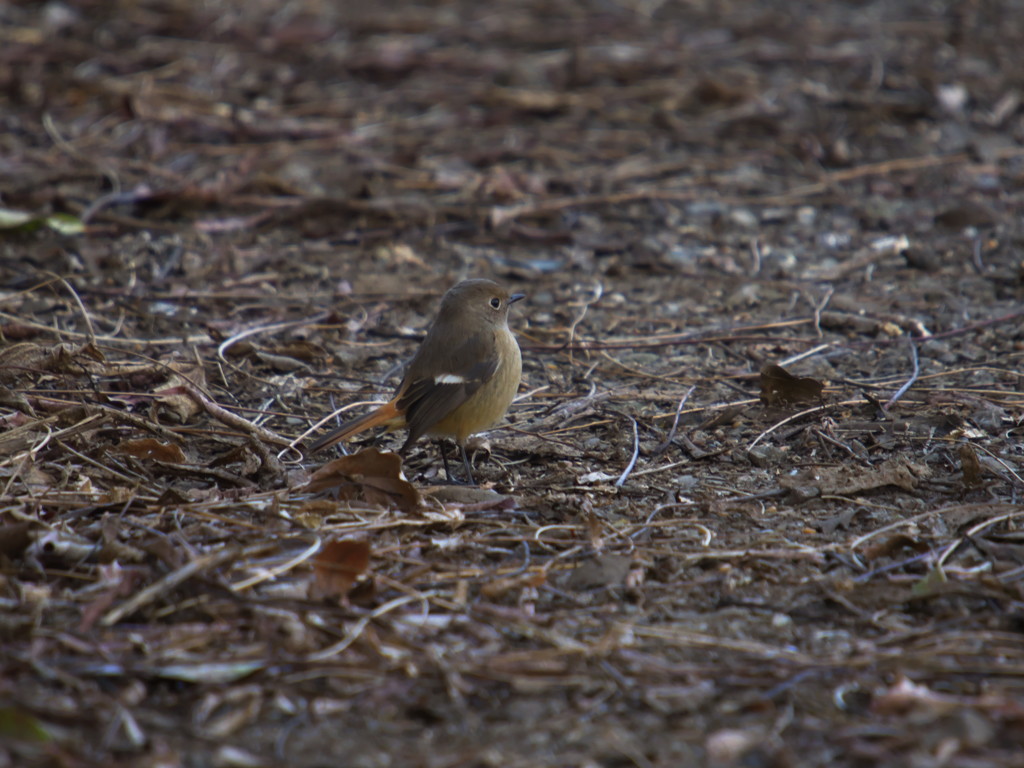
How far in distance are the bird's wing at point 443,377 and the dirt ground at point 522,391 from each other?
0.31 metres

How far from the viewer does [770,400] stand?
4973mm

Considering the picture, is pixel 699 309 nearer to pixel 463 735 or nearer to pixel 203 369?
pixel 203 369

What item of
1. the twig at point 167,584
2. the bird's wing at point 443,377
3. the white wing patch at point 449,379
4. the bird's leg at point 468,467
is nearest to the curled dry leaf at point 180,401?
the bird's wing at point 443,377

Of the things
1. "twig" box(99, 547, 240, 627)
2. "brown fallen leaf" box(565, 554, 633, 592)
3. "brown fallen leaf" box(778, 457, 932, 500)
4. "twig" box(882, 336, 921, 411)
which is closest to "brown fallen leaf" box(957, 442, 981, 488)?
"brown fallen leaf" box(778, 457, 932, 500)

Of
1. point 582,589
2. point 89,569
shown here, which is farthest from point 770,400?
point 89,569

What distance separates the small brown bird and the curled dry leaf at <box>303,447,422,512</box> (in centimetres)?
41

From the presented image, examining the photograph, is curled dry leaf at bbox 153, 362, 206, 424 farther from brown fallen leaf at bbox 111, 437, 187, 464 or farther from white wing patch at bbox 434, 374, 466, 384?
white wing patch at bbox 434, 374, 466, 384

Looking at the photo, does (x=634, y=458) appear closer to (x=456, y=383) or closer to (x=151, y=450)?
(x=456, y=383)

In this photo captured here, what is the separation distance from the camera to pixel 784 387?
16.2 feet

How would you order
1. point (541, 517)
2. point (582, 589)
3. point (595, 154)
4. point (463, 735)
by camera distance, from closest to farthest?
1. point (463, 735)
2. point (582, 589)
3. point (541, 517)
4. point (595, 154)

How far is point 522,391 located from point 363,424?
1.19 metres

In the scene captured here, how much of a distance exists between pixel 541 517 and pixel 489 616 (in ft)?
2.55

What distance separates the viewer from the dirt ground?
111 inches

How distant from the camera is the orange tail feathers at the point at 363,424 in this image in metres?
4.32
